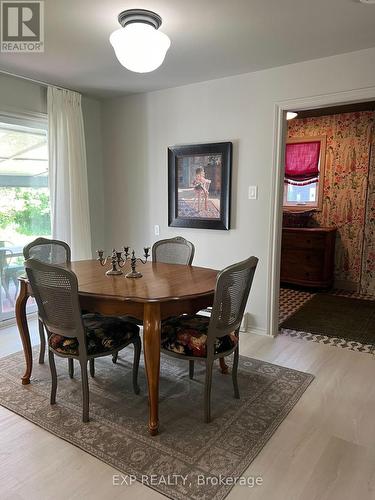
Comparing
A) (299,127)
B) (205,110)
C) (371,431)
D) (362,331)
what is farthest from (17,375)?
(299,127)

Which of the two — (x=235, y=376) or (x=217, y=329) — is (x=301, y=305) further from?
(x=217, y=329)

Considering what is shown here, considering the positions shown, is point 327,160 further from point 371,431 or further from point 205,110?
point 371,431

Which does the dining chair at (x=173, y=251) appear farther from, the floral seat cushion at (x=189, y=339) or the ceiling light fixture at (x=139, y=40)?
the ceiling light fixture at (x=139, y=40)

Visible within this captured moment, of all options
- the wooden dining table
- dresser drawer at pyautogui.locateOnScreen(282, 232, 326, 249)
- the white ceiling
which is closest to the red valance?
dresser drawer at pyautogui.locateOnScreen(282, 232, 326, 249)

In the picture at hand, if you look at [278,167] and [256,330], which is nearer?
[278,167]

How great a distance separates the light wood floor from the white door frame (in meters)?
1.03

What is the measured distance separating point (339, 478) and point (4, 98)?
3876mm

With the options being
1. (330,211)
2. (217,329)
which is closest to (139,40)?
(217,329)

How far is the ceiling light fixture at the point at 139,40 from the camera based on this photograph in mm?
2078

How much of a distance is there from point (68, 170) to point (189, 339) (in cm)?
257

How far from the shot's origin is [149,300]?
6.30 feet

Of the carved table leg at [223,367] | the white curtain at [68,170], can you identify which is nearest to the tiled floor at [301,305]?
the carved table leg at [223,367]

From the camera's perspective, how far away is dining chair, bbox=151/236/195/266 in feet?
10.3

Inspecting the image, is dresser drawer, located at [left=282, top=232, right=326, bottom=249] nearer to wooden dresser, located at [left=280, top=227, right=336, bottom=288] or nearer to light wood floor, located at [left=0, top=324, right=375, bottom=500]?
wooden dresser, located at [left=280, top=227, right=336, bottom=288]
